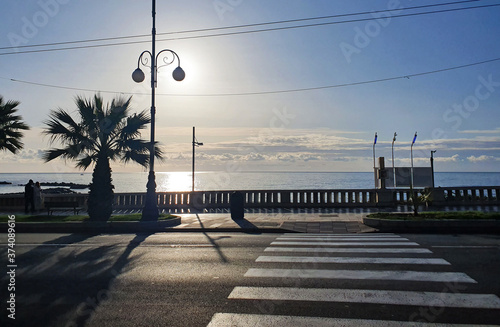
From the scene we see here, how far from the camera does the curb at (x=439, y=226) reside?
42.6ft

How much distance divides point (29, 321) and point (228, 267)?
3.78 metres

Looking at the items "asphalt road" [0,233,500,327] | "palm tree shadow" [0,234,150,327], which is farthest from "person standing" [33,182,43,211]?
"palm tree shadow" [0,234,150,327]

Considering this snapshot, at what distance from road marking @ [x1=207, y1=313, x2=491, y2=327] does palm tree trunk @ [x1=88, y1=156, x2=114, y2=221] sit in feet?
40.6

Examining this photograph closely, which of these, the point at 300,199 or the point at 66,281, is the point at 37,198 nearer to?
the point at 300,199

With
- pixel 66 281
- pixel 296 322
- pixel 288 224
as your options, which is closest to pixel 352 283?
pixel 296 322

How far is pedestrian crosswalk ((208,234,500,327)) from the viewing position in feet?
17.1

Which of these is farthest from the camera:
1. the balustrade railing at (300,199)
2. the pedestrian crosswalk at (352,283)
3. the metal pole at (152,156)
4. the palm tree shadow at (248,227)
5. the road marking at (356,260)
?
the balustrade railing at (300,199)

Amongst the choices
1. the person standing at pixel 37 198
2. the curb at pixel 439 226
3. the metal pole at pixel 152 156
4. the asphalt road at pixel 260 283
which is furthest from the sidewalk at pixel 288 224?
the person standing at pixel 37 198

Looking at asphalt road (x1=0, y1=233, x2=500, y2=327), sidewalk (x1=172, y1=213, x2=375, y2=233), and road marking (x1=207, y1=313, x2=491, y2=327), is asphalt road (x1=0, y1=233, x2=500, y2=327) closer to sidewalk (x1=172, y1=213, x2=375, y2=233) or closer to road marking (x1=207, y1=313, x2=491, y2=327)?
road marking (x1=207, y1=313, x2=491, y2=327)

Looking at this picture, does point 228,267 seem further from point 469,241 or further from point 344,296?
point 469,241

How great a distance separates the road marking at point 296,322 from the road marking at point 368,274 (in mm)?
2067

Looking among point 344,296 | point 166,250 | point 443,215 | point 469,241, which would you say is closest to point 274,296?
point 344,296

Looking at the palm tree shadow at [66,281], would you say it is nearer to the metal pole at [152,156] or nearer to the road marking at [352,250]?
the road marking at [352,250]

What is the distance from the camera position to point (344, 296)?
240 inches
